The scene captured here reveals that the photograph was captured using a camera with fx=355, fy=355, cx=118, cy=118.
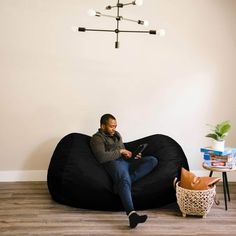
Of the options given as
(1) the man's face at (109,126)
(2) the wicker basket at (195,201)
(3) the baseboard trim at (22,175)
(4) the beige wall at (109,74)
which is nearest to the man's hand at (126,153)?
(1) the man's face at (109,126)

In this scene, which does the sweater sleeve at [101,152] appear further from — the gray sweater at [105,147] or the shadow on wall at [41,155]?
the shadow on wall at [41,155]

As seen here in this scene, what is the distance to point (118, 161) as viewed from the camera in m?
3.64

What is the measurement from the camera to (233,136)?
453 cm

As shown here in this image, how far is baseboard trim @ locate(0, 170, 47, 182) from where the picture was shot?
4.37 metres

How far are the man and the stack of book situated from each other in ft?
1.79

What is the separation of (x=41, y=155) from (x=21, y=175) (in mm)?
346

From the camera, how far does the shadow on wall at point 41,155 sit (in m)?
4.39

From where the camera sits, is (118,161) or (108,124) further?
(108,124)

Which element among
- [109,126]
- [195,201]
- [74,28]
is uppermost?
[74,28]

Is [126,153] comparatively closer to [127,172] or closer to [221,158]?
[127,172]

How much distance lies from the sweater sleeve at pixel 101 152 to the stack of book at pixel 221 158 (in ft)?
3.05

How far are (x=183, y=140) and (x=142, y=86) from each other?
868 mm

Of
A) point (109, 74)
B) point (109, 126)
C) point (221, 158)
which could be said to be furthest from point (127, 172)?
point (109, 74)

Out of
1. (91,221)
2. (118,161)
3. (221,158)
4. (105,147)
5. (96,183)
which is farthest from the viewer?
(105,147)
